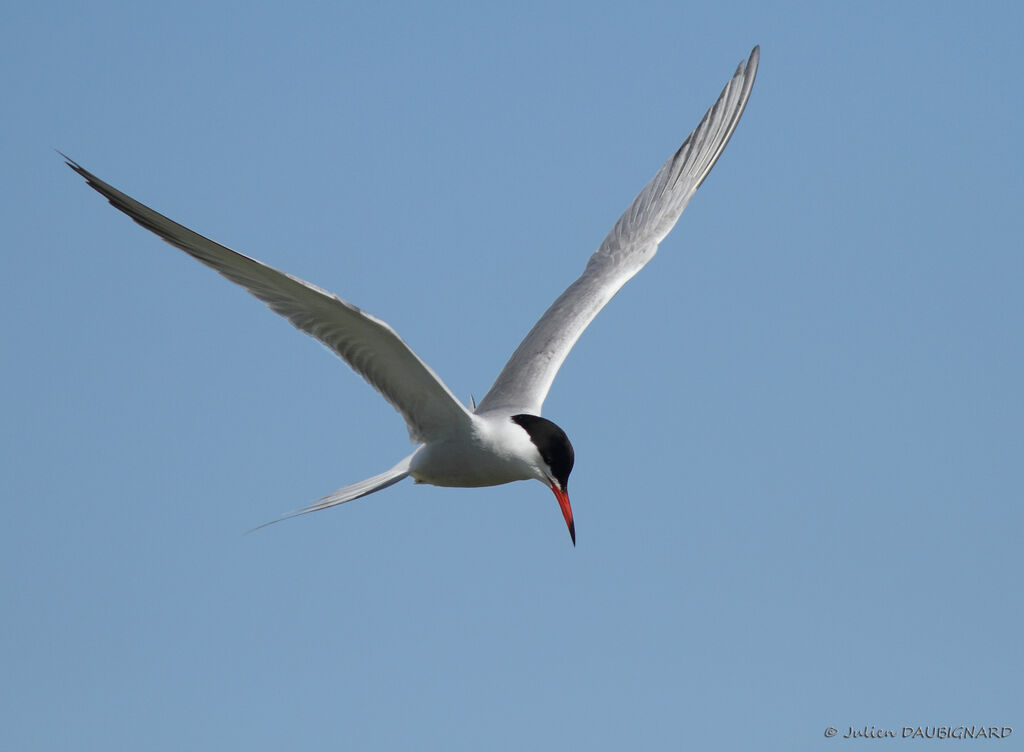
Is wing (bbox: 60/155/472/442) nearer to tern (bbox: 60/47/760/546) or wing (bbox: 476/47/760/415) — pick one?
tern (bbox: 60/47/760/546)

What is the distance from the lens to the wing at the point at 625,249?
8.52 metres

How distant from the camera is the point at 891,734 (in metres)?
7.18

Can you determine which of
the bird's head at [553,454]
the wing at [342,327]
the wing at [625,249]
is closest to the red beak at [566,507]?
the bird's head at [553,454]

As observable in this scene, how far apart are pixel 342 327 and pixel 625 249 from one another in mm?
3804

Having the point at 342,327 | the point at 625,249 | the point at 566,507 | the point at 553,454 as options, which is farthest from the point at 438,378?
the point at 625,249

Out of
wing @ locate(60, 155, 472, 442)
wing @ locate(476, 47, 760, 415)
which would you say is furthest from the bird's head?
wing @ locate(476, 47, 760, 415)

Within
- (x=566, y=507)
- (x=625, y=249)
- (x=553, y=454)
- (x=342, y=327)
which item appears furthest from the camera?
(x=625, y=249)

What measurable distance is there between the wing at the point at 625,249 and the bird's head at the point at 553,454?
1026mm

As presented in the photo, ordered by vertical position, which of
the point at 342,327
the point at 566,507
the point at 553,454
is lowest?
the point at 566,507

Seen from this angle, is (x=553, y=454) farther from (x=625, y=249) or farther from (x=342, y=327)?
(x=625, y=249)

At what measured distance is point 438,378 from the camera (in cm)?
671

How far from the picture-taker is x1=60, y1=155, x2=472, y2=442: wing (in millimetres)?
5910

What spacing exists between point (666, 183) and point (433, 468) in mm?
4180

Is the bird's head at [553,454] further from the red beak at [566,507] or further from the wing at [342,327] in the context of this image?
the wing at [342,327]
